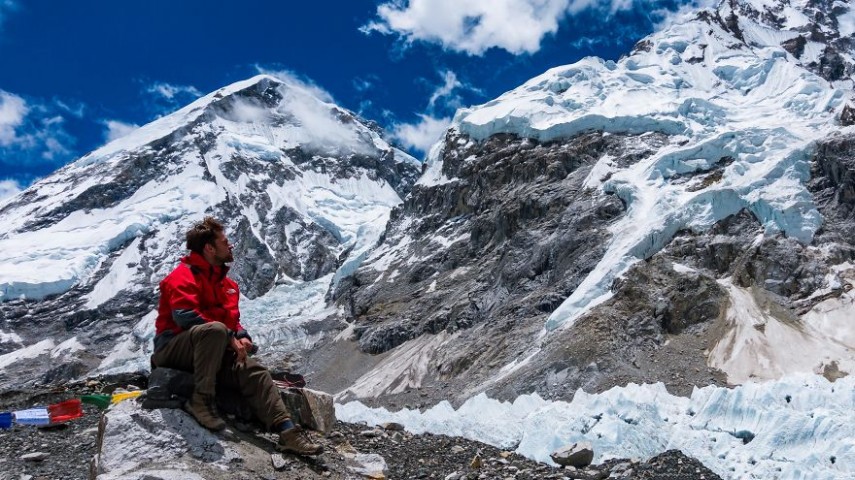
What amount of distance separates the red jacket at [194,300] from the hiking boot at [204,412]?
2.29 feet

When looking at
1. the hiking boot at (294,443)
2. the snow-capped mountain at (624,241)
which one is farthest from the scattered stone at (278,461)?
the snow-capped mountain at (624,241)

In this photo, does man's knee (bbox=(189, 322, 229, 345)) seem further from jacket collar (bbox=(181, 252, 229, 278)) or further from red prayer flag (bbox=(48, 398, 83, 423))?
red prayer flag (bbox=(48, 398, 83, 423))

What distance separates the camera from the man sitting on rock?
714cm

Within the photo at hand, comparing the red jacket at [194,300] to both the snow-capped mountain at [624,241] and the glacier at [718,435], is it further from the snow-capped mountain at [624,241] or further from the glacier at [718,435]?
the snow-capped mountain at [624,241]

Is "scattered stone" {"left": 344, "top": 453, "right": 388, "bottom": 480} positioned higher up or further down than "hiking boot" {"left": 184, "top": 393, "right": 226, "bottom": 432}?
further down

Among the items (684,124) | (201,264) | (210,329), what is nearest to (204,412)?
(210,329)

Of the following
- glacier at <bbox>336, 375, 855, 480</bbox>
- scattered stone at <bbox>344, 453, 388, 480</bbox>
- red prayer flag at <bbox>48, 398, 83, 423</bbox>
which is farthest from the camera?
glacier at <bbox>336, 375, 855, 480</bbox>

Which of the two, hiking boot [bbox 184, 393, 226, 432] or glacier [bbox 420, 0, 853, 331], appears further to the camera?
glacier [bbox 420, 0, 853, 331]

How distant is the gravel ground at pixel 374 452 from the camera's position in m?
7.78

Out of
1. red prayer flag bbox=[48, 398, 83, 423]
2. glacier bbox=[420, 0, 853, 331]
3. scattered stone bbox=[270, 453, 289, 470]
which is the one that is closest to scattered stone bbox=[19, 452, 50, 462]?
red prayer flag bbox=[48, 398, 83, 423]

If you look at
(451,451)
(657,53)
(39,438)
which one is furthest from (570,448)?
(657,53)

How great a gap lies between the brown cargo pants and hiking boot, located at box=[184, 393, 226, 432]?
7 centimetres

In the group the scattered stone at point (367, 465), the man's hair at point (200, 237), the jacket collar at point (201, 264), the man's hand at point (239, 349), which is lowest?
the scattered stone at point (367, 465)

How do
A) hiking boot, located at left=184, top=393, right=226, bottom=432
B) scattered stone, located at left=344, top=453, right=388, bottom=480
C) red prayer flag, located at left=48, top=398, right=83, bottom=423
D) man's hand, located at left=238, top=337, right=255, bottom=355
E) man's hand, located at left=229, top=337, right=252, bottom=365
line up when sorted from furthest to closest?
A: red prayer flag, located at left=48, top=398, right=83, bottom=423, scattered stone, located at left=344, top=453, right=388, bottom=480, man's hand, located at left=238, top=337, right=255, bottom=355, man's hand, located at left=229, top=337, right=252, bottom=365, hiking boot, located at left=184, top=393, right=226, bottom=432
